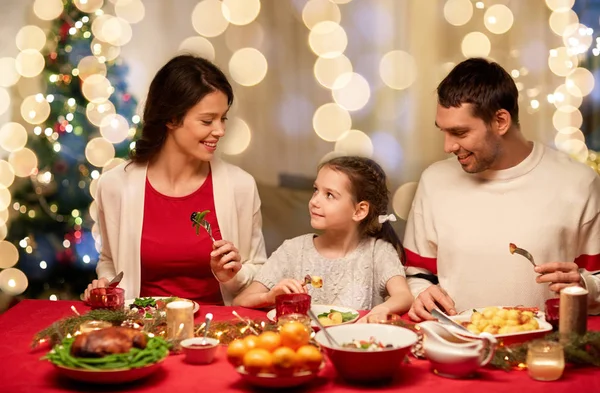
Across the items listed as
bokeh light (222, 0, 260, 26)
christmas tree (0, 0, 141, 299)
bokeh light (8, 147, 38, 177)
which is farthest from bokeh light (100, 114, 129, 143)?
bokeh light (222, 0, 260, 26)

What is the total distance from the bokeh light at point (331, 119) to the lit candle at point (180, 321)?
2009 mm

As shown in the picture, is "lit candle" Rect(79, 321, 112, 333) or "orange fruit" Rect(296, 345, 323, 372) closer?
"orange fruit" Rect(296, 345, 323, 372)

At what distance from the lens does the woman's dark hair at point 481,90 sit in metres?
2.63

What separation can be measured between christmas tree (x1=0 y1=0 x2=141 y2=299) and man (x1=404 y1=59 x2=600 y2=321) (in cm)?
195

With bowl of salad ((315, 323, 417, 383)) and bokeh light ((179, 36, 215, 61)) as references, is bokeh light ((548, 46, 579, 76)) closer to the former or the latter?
bokeh light ((179, 36, 215, 61))

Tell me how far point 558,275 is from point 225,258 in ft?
3.34

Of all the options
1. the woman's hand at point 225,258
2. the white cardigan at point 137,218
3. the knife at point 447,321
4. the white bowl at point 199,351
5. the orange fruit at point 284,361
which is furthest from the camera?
the white cardigan at point 137,218

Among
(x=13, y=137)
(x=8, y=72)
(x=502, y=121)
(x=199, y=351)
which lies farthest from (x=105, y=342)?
Answer: (x=8, y=72)

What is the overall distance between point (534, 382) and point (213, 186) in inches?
63.1

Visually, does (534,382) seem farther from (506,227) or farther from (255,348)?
(506,227)

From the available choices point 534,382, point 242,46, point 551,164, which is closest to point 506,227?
point 551,164

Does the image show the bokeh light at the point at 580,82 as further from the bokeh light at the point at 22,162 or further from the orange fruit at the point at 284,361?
the bokeh light at the point at 22,162

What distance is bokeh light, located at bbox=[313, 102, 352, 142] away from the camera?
3930 millimetres

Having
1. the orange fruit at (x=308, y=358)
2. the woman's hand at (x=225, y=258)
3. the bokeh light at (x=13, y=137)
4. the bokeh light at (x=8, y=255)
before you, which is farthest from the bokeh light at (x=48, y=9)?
the orange fruit at (x=308, y=358)
